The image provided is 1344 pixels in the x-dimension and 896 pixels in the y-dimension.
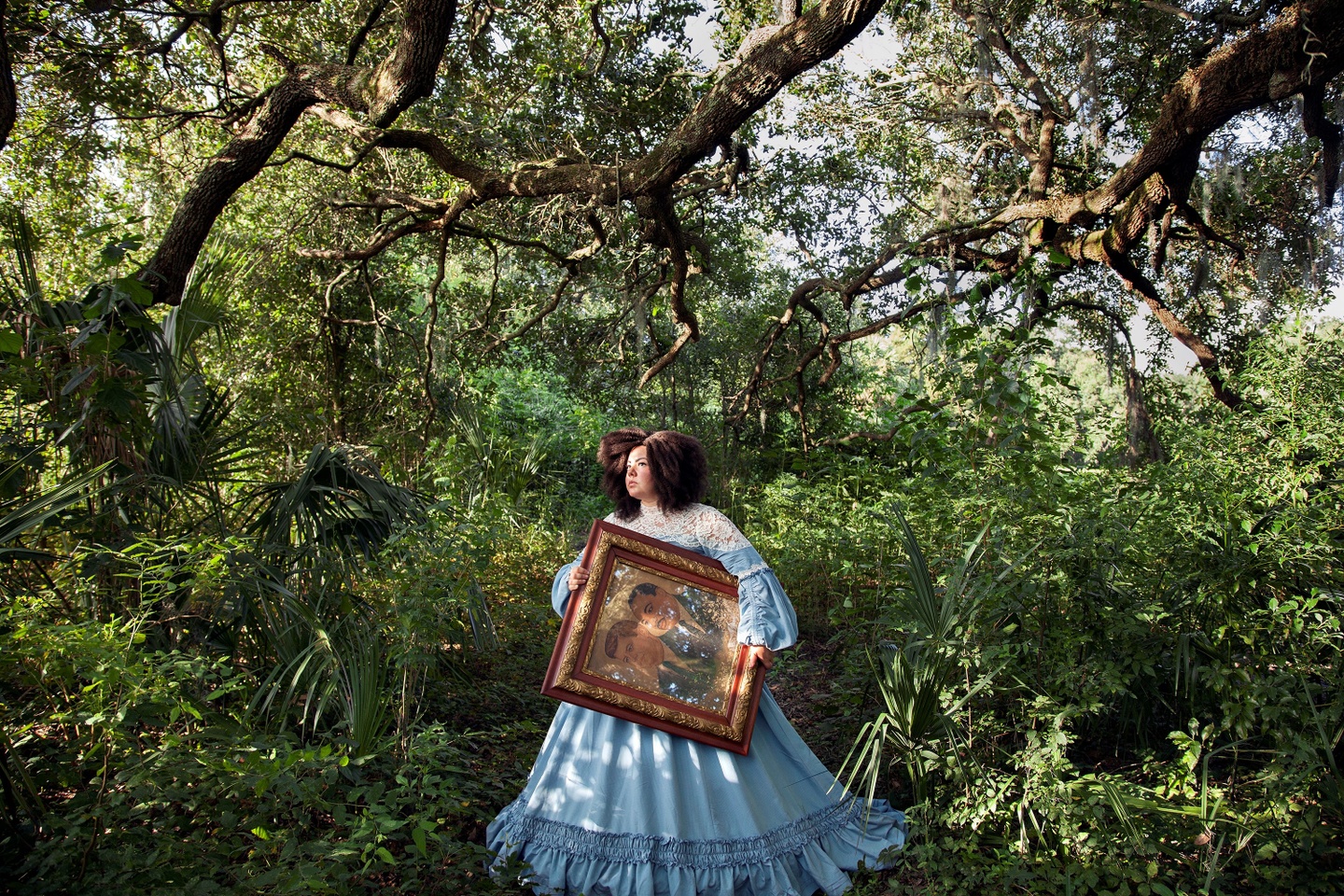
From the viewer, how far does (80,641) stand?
2434 mm

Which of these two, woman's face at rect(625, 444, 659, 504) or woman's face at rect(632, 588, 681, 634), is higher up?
woman's face at rect(625, 444, 659, 504)

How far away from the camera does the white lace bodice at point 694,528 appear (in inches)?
133

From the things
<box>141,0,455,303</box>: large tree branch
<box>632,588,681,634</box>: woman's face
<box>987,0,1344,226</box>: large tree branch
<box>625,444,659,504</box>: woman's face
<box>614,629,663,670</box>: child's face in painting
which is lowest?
<box>614,629,663,670</box>: child's face in painting

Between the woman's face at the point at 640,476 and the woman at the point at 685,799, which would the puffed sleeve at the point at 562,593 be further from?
the woman's face at the point at 640,476

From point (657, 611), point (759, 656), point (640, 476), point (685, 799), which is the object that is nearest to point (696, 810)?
point (685, 799)

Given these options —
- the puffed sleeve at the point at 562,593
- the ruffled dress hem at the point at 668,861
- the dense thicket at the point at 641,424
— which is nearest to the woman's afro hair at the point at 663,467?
the puffed sleeve at the point at 562,593

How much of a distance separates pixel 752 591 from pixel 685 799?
0.73m

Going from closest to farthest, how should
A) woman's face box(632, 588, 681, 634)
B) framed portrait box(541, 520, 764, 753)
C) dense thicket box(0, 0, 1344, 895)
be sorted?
Answer: dense thicket box(0, 0, 1344, 895) → framed portrait box(541, 520, 764, 753) → woman's face box(632, 588, 681, 634)

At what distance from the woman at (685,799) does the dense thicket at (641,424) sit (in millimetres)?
170

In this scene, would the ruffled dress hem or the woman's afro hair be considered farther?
the woman's afro hair

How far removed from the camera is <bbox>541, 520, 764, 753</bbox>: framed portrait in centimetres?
313

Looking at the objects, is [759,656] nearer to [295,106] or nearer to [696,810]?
[696,810]

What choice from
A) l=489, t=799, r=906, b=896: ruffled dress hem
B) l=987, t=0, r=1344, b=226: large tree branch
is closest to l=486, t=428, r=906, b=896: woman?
l=489, t=799, r=906, b=896: ruffled dress hem

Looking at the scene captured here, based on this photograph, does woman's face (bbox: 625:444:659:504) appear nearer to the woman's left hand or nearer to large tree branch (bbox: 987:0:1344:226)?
the woman's left hand
